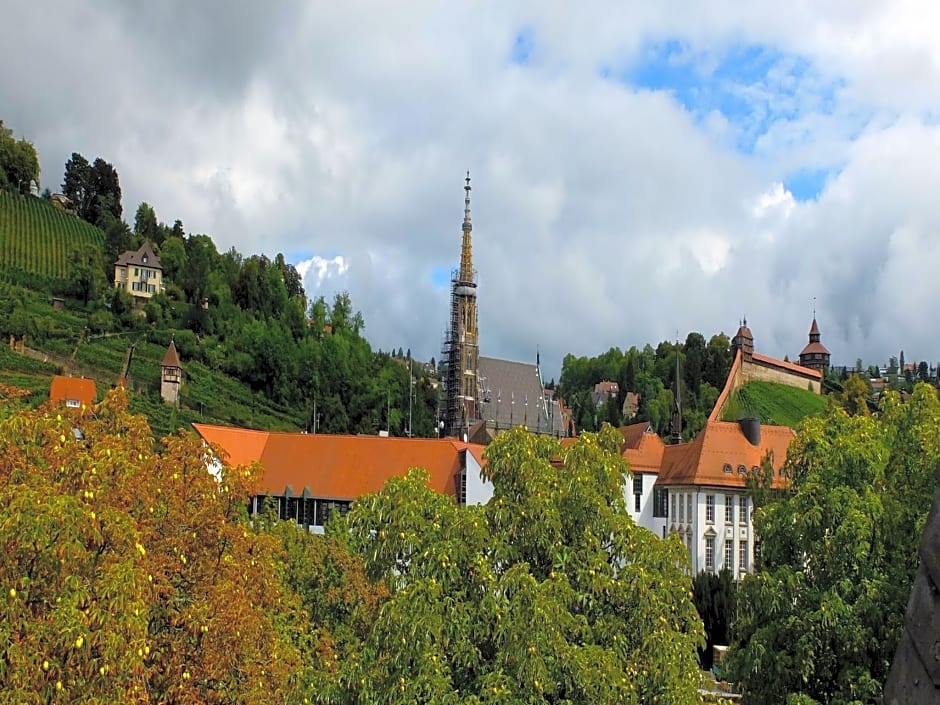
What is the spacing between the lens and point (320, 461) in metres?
56.6

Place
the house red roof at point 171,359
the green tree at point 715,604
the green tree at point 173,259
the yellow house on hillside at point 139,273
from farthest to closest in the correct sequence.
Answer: the green tree at point 173,259, the yellow house on hillside at point 139,273, the house red roof at point 171,359, the green tree at point 715,604

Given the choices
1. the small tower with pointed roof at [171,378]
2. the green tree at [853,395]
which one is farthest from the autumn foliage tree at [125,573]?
the green tree at [853,395]

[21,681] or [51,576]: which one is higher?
[51,576]

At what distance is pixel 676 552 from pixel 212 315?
10624cm

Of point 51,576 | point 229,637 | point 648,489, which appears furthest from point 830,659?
point 648,489

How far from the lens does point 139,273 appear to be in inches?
4500

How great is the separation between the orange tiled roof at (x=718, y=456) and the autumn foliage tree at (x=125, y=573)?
37.1m

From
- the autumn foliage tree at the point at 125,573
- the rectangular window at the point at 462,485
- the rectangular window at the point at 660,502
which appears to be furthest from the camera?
the rectangular window at the point at 462,485

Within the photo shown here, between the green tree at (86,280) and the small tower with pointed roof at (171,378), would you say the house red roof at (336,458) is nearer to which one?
the small tower with pointed roof at (171,378)

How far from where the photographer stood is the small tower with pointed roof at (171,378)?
89188 millimetres

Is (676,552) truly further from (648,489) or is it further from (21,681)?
(648,489)

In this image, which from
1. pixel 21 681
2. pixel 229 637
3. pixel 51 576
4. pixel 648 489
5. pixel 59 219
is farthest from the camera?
pixel 59 219

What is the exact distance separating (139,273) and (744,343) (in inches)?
2950

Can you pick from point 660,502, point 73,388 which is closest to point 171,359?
point 73,388
